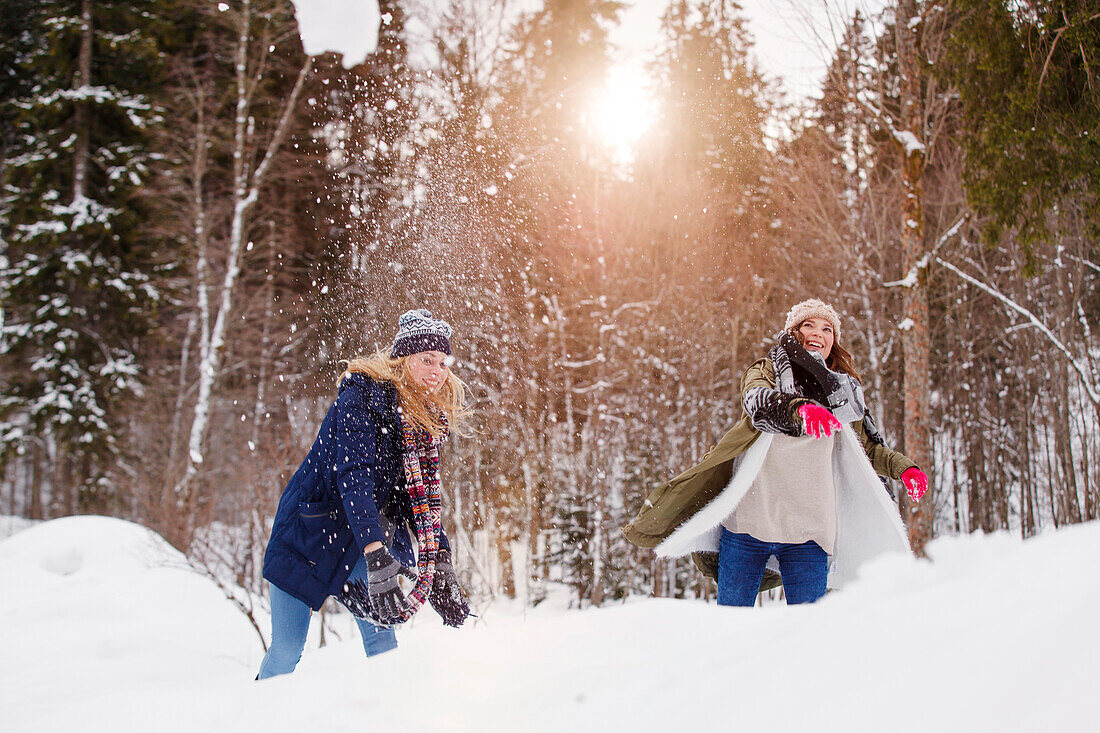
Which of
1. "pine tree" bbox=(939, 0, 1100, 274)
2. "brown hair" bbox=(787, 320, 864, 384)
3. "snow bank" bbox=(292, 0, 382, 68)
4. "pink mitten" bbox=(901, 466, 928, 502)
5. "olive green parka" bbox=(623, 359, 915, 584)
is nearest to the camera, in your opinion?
"pink mitten" bbox=(901, 466, 928, 502)

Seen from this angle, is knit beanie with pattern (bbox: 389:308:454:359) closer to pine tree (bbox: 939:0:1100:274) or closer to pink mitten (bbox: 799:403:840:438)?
pink mitten (bbox: 799:403:840:438)

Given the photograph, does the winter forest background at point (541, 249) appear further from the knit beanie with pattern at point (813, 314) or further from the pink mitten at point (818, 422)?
the pink mitten at point (818, 422)

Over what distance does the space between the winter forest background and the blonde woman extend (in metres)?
4.16

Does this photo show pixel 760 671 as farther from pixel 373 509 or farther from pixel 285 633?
pixel 285 633

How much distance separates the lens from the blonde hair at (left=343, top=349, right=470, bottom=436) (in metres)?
2.55

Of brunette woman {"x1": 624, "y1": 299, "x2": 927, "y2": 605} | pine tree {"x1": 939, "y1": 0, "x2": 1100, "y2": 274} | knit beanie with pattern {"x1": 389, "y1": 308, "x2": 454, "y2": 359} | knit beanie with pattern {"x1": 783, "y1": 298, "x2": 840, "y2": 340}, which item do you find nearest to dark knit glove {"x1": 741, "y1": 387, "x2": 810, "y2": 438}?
brunette woman {"x1": 624, "y1": 299, "x2": 927, "y2": 605}

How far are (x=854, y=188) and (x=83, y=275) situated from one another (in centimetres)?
1380

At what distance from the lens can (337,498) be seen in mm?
2498

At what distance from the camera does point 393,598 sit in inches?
91.3

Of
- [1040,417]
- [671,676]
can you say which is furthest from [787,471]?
[1040,417]

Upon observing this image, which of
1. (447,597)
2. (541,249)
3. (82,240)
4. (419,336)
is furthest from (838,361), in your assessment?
(82,240)

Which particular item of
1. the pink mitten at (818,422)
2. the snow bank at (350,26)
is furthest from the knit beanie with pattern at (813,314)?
the snow bank at (350,26)

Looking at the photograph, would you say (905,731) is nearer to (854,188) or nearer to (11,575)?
(11,575)

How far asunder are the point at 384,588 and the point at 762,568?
1533mm
